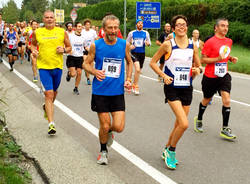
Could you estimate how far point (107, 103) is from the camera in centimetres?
479

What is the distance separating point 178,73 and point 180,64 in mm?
121

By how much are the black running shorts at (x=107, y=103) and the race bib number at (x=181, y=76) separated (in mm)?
769

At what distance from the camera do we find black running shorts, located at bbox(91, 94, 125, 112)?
15.5 feet

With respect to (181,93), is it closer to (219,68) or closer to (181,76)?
(181,76)

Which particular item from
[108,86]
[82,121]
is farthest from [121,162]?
[82,121]

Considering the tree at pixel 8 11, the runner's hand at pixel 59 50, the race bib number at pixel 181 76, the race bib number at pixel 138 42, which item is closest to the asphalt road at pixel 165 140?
the race bib number at pixel 181 76

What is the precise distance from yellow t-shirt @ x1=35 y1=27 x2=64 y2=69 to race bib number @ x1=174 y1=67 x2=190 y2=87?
2.53 metres

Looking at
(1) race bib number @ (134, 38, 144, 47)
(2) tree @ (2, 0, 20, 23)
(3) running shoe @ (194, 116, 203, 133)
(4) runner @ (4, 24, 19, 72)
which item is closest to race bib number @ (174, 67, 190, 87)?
(3) running shoe @ (194, 116, 203, 133)

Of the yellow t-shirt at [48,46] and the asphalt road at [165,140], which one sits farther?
the yellow t-shirt at [48,46]

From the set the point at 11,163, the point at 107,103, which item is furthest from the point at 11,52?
the point at 107,103

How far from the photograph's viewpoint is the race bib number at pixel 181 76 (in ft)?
15.7

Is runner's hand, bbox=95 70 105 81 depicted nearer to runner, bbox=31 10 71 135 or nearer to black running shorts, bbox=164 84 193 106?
black running shorts, bbox=164 84 193 106

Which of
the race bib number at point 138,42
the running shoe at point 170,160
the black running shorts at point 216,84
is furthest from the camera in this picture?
the race bib number at point 138,42

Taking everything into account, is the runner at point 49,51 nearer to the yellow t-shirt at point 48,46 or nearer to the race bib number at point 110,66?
the yellow t-shirt at point 48,46
